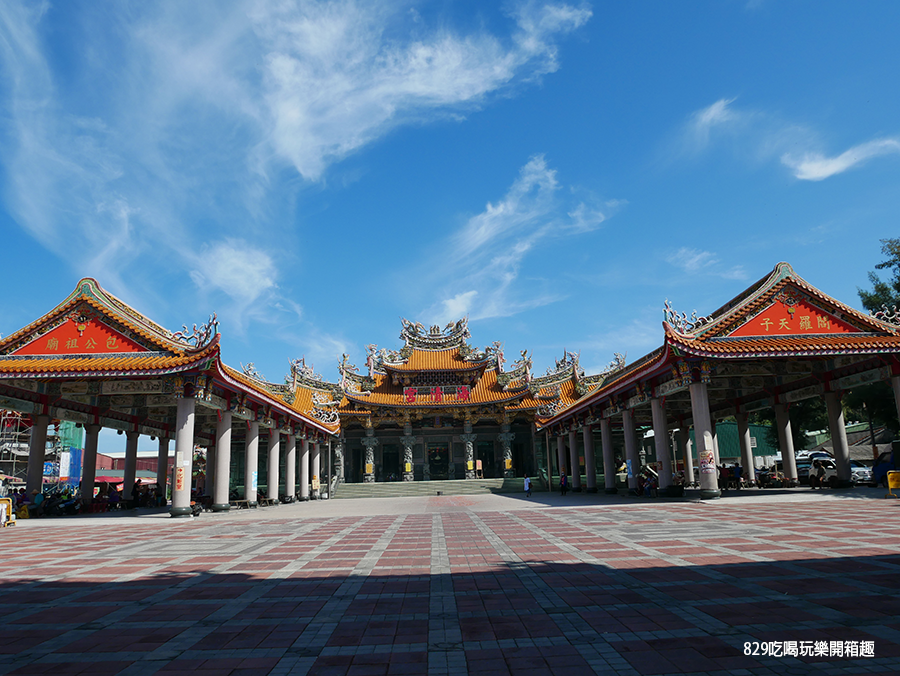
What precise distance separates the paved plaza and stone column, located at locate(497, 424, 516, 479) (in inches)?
1271

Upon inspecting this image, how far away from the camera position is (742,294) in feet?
72.1

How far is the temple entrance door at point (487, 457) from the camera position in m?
46.3

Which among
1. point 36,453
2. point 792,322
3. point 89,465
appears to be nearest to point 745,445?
point 792,322

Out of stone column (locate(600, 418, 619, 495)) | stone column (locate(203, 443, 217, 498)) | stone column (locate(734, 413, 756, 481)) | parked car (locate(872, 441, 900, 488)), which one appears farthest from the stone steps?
parked car (locate(872, 441, 900, 488))

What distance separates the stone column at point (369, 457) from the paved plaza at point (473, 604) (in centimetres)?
3239

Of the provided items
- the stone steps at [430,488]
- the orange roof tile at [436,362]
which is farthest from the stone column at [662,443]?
the orange roof tile at [436,362]

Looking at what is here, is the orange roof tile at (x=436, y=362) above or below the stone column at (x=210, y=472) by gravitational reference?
above

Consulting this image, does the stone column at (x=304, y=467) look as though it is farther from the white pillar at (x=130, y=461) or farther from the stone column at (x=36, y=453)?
the stone column at (x=36, y=453)

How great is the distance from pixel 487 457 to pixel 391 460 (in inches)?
315

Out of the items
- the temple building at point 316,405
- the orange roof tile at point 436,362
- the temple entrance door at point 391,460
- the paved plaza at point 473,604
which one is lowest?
the paved plaza at point 473,604

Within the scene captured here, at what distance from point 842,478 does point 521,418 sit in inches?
1030

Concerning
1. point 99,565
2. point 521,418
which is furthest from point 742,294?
point 521,418

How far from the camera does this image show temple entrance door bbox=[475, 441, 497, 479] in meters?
46.3

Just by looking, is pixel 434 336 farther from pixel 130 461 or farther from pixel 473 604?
pixel 473 604
